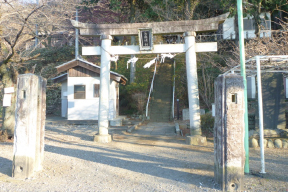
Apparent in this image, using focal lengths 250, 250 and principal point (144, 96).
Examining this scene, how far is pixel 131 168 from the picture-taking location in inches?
252

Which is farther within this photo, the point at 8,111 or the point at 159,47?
the point at 159,47

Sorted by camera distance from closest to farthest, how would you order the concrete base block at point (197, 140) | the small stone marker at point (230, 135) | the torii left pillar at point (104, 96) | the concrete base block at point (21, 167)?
the small stone marker at point (230, 135), the concrete base block at point (21, 167), the concrete base block at point (197, 140), the torii left pillar at point (104, 96)

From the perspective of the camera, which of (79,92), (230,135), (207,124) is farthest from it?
(79,92)

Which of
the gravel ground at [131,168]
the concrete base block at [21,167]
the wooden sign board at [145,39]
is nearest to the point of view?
the gravel ground at [131,168]

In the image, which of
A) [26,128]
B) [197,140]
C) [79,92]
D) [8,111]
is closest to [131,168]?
[26,128]

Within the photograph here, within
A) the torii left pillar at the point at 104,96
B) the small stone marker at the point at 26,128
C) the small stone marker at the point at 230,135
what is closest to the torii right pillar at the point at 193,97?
the torii left pillar at the point at 104,96

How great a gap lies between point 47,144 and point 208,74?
39.2 ft

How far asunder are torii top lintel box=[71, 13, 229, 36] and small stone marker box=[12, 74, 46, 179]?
456 centimetres

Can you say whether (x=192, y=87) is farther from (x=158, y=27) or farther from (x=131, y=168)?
(x=131, y=168)

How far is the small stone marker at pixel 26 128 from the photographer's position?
18.2 feet

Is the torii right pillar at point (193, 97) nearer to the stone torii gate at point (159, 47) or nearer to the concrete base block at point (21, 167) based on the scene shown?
the stone torii gate at point (159, 47)

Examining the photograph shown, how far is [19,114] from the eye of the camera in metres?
5.63

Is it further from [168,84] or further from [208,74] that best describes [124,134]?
[168,84]

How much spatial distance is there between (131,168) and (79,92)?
8.94 metres
